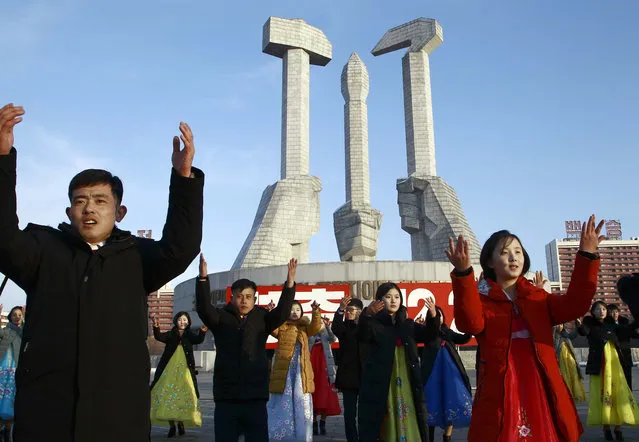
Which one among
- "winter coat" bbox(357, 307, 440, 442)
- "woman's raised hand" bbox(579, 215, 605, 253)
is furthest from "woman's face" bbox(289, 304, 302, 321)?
"woman's raised hand" bbox(579, 215, 605, 253)

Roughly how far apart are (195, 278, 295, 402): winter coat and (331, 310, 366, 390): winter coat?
1773 millimetres

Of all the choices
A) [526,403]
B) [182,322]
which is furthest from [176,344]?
[526,403]

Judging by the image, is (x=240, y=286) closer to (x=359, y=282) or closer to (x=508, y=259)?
(x=508, y=259)

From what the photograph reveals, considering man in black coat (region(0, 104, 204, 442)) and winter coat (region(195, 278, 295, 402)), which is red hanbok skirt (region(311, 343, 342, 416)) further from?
man in black coat (region(0, 104, 204, 442))

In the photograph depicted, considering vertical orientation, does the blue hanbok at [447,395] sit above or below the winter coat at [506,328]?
below

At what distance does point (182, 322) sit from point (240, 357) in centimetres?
393

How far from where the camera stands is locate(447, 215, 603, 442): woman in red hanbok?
295 cm

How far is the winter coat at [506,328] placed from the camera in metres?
2.98

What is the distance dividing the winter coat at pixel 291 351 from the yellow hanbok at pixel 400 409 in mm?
1328

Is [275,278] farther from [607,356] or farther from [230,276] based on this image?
[607,356]

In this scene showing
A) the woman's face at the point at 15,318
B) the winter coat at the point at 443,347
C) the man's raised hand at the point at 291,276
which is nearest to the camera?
the man's raised hand at the point at 291,276

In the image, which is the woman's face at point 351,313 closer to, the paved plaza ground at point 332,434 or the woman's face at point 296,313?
the woman's face at point 296,313

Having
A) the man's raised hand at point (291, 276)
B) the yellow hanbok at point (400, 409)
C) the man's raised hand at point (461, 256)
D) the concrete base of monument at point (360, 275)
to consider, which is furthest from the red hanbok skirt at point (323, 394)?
the concrete base of monument at point (360, 275)

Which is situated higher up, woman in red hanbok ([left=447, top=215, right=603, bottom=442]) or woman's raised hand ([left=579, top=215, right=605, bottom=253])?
woman's raised hand ([left=579, top=215, right=605, bottom=253])
